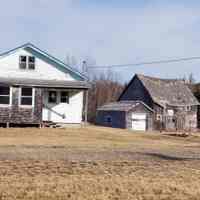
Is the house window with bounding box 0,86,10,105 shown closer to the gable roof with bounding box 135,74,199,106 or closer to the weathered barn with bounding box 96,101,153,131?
the weathered barn with bounding box 96,101,153,131

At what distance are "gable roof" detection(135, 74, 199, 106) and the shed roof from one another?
82.5ft

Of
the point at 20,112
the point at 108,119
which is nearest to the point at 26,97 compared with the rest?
the point at 20,112

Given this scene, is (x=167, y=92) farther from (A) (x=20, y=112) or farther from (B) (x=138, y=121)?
(A) (x=20, y=112)

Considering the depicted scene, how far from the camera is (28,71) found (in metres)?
32.4

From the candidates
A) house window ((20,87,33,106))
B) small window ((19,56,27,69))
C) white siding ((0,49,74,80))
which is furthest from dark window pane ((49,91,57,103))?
small window ((19,56,27,69))

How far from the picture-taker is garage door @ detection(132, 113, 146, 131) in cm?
5391

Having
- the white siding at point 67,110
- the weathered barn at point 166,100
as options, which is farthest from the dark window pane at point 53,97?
the weathered barn at point 166,100

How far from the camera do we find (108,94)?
82.5m

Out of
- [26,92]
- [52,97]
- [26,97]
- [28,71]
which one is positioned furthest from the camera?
[52,97]

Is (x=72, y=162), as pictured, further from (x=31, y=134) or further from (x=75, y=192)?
(x=31, y=134)

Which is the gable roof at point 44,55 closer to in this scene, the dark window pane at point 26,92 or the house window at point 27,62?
the house window at point 27,62

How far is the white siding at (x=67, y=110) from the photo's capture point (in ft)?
109

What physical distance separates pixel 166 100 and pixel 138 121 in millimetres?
5756

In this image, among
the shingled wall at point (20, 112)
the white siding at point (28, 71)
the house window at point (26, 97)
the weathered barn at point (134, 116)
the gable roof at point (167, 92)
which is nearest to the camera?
the shingled wall at point (20, 112)
